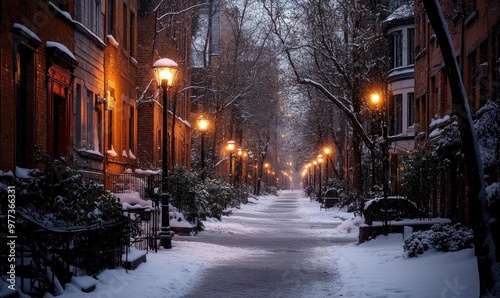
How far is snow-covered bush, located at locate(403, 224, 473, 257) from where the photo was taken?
14773mm

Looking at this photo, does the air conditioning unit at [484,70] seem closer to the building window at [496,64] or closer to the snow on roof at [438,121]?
the building window at [496,64]

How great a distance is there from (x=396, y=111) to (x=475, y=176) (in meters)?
31.9

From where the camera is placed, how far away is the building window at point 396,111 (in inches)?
1593

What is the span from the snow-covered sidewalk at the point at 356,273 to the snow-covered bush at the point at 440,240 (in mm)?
181

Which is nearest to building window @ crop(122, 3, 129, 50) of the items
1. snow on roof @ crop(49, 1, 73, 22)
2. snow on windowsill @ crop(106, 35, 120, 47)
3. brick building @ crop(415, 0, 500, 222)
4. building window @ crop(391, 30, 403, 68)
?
snow on windowsill @ crop(106, 35, 120, 47)

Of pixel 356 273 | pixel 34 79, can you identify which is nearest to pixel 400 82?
pixel 356 273

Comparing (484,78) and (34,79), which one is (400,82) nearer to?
(484,78)

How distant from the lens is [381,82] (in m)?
38.0

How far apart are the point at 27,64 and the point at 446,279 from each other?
958 centimetres

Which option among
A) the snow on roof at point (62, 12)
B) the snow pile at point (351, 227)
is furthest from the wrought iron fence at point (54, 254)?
the snow pile at point (351, 227)

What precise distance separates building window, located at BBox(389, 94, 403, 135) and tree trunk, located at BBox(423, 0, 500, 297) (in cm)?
3094

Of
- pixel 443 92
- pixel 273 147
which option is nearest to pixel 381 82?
pixel 443 92

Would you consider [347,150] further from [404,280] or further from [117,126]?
[404,280]

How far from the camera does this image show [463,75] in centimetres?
2367
